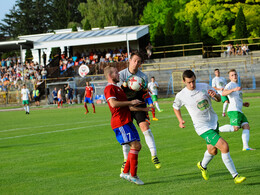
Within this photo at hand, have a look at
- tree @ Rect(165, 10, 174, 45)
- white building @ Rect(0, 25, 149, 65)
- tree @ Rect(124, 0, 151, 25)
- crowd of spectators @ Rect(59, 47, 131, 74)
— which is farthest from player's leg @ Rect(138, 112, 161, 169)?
tree @ Rect(124, 0, 151, 25)

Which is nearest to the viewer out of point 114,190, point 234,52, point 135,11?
point 114,190

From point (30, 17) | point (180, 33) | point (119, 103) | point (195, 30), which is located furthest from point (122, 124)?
point (30, 17)

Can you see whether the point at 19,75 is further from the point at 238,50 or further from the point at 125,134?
the point at 125,134

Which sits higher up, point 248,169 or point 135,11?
point 135,11

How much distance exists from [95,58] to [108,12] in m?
26.8

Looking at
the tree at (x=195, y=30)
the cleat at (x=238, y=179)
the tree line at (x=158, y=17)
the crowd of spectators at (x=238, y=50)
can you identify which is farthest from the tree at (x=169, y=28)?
the cleat at (x=238, y=179)

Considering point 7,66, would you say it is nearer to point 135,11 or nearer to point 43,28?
point 135,11

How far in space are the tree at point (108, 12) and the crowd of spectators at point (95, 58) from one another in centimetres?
2276

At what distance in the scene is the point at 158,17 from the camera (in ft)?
245

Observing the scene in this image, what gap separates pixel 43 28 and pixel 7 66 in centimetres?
4616

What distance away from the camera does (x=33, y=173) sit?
9.53 metres

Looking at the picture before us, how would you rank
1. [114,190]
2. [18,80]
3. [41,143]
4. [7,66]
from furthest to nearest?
[7,66], [18,80], [41,143], [114,190]

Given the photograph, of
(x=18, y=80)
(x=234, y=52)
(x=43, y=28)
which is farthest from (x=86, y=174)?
(x=43, y=28)

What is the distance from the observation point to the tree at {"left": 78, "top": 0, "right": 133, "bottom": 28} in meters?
77.3
